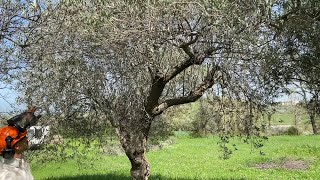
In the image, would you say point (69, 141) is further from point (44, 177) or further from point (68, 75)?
point (44, 177)

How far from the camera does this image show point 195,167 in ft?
70.5

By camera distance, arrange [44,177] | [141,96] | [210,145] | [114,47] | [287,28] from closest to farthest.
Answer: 1. [287,28]
2. [114,47]
3. [141,96]
4. [44,177]
5. [210,145]

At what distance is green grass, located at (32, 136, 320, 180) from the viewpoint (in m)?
18.0

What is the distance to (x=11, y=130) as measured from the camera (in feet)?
16.6

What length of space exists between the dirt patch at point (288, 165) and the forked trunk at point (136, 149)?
10.5 meters

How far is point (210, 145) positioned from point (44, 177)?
17396 millimetres

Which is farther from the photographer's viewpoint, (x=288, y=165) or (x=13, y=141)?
(x=288, y=165)

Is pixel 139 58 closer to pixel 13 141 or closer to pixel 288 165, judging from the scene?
pixel 13 141

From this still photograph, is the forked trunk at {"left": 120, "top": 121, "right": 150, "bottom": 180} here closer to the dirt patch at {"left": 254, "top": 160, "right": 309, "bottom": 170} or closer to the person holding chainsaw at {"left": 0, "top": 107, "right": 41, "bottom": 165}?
the person holding chainsaw at {"left": 0, "top": 107, "right": 41, "bottom": 165}

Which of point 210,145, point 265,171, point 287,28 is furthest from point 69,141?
point 210,145

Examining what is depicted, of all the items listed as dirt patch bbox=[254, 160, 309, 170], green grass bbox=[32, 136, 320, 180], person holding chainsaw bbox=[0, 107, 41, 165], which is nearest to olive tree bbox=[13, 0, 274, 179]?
green grass bbox=[32, 136, 320, 180]

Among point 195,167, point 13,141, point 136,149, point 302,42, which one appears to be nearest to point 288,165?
point 195,167

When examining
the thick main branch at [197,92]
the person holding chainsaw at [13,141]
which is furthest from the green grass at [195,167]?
the person holding chainsaw at [13,141]

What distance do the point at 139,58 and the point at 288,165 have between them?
14.2 meters
